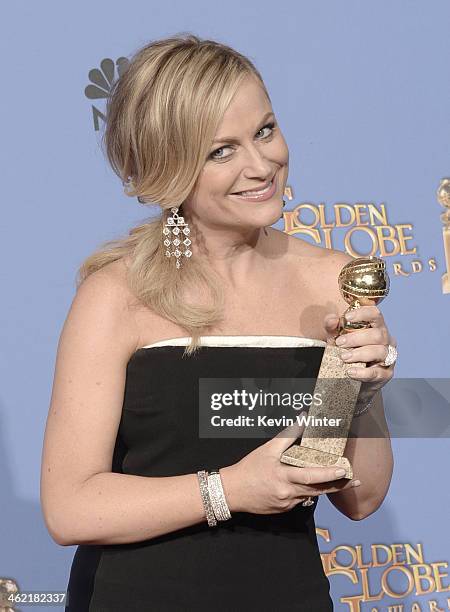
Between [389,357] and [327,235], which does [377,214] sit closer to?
[327,235]

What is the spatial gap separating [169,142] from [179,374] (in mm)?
323

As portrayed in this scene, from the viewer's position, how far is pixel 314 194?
253cm

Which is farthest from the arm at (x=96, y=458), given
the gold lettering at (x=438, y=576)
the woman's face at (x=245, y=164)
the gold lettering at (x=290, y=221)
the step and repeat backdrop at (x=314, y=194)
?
the gold lettering at (x=438, y=576)

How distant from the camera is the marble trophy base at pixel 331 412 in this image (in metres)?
1.36

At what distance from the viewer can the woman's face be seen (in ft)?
4.95

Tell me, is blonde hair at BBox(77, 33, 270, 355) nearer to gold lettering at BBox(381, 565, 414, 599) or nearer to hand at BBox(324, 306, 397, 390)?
hand at BBox(324, 306, 397, 390)

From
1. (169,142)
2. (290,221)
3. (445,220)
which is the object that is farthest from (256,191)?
(445,220)

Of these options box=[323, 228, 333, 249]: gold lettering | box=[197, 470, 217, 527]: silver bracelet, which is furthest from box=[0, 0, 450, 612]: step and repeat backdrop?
box=[197, 470, 217, 527]: silver bracelet

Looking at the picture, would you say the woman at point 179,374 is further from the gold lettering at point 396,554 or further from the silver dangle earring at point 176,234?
the gold lettering at point 396,554

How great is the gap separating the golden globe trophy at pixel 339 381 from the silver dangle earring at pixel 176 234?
31cm

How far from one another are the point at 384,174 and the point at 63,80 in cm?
77

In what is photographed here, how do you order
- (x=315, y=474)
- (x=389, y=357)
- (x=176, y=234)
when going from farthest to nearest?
1. (x=176, y=234)
2. (x=389, y=357)
3. (x=315, y=474)

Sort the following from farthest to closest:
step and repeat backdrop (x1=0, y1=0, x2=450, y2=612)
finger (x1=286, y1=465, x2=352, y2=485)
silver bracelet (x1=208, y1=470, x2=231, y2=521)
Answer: step and repeat backdrop (x1=0, y1=0, x2=450, y2=612)
silver bracelet (x1=208, y1=470, x2=231, y2=521)
finger (x1=286, y1=465, x2=352, y2=485)

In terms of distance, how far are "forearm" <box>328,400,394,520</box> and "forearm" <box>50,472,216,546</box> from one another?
10.9 inches
